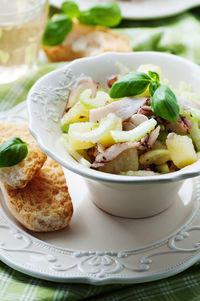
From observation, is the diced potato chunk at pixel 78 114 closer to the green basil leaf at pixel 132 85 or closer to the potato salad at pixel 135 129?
the potato salad at pixel 135 129

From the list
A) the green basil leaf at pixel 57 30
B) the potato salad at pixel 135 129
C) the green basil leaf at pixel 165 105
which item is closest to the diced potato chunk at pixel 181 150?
the potato salad at pixel 135 129

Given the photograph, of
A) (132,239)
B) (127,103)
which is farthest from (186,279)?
(127,103)

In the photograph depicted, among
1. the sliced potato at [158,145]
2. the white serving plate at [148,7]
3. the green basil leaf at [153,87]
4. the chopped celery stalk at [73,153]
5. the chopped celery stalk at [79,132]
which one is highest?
the green basil leaf at [153,87]

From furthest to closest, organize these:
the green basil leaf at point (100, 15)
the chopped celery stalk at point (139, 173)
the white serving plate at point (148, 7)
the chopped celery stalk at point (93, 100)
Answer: the white serving plate at point (148, 7) → the green basil leaf at point (100, 15) → the chopped celery stalk at point (93, 100) → the chopped celery stalk at point (139, 173)

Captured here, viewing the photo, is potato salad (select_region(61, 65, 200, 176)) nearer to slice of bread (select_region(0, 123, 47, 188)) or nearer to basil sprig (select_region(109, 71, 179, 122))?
basil sprig (select_region(109, 71, 179, 122))

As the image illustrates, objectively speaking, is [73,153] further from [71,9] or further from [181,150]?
[71,9]

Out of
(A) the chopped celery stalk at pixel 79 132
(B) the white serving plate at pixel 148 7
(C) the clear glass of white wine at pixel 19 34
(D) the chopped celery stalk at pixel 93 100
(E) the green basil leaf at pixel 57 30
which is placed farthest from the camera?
(B) the white serving plate at pixel 148 7

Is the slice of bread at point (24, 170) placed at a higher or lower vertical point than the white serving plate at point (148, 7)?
higher
